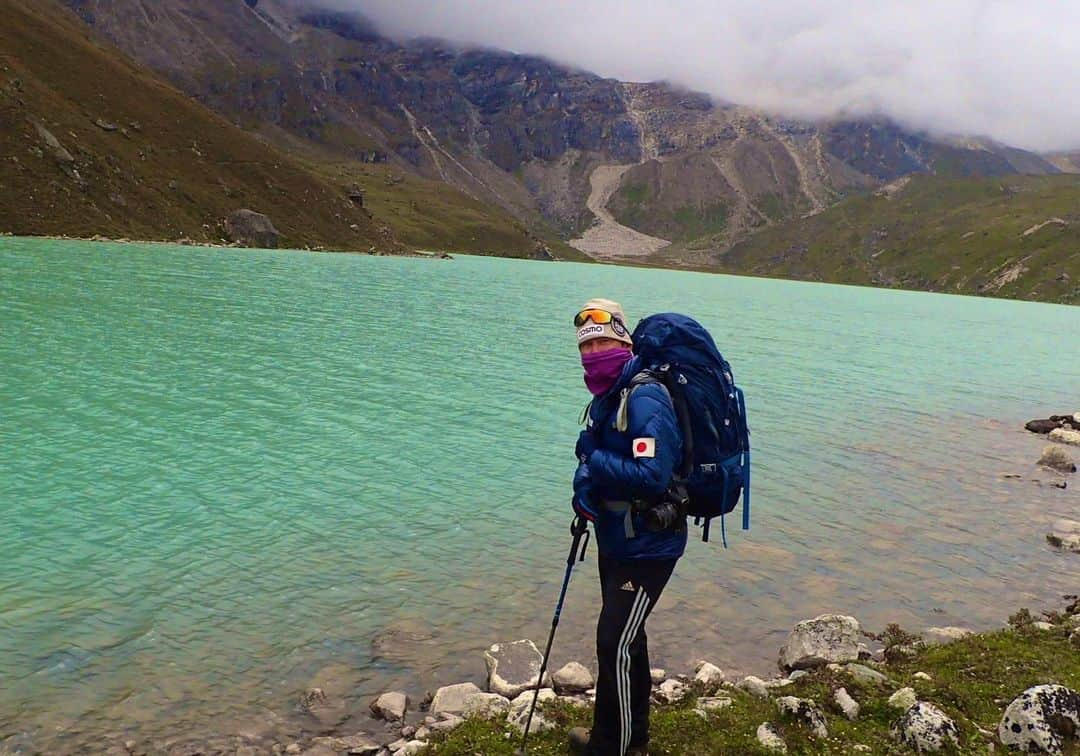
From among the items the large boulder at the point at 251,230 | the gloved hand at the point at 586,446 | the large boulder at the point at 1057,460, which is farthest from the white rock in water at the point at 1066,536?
the large boulder at the point at 251,230

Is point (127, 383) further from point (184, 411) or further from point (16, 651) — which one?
point (16, 651)

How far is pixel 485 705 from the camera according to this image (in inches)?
405

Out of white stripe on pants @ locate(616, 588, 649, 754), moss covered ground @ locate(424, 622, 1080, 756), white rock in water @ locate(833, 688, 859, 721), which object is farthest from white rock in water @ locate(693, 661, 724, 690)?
white stripe on pants @ locate(616, 588, 649, 754)

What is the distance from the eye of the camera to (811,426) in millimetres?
32531

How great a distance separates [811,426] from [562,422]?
37.3 ft

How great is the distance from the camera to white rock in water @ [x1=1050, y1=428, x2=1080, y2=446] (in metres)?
34.2

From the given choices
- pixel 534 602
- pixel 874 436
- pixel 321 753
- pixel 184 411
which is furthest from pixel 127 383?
pixel 874 436

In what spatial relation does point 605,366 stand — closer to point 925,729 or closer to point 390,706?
point 925,729

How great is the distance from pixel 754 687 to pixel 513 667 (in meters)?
3.60

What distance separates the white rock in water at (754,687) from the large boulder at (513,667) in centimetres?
285

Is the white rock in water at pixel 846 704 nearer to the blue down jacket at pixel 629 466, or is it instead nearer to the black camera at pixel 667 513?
the blue down jacket at pixel 629 466

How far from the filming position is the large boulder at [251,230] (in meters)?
153

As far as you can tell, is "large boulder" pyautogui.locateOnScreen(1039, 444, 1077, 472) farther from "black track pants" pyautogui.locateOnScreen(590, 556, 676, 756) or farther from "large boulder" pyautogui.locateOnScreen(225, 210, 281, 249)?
"large boulder" pyautogui.locateOnScreen(225, 210, 281, 249)

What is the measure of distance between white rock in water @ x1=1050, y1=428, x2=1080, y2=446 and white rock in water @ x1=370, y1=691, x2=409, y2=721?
3512 cm
